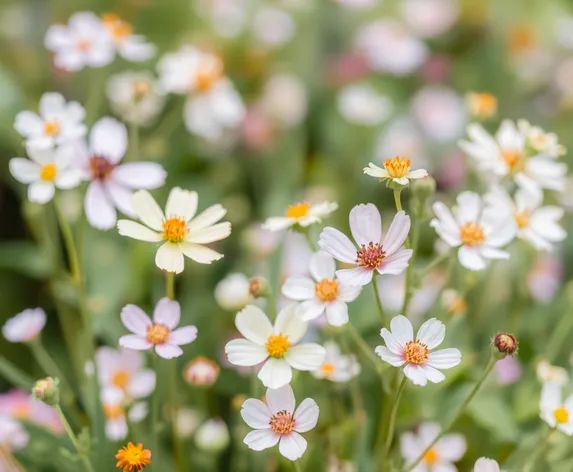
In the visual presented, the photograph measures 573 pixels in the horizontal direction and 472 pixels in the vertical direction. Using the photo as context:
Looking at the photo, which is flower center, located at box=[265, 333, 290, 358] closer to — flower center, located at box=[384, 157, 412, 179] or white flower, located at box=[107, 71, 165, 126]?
flower center, located at box=[384, 157, 412, 179]

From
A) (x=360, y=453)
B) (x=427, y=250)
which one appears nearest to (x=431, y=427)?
(x=360, y=453)

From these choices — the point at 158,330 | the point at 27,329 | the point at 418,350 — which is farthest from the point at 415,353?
the point at 27,329

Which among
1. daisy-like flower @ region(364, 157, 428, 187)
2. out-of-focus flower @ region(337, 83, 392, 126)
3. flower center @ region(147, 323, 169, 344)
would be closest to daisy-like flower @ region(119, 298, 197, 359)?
flower center @ region(147, 323, 169, 344)

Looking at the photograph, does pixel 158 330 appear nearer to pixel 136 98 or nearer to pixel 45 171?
pixel 45 171

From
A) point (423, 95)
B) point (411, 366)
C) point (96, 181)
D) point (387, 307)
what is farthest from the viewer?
point (423, 95)

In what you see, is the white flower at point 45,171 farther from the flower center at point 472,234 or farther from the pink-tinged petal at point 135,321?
the flower center at point 472,234

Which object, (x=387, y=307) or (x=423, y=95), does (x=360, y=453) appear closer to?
(x=387, y=307)
